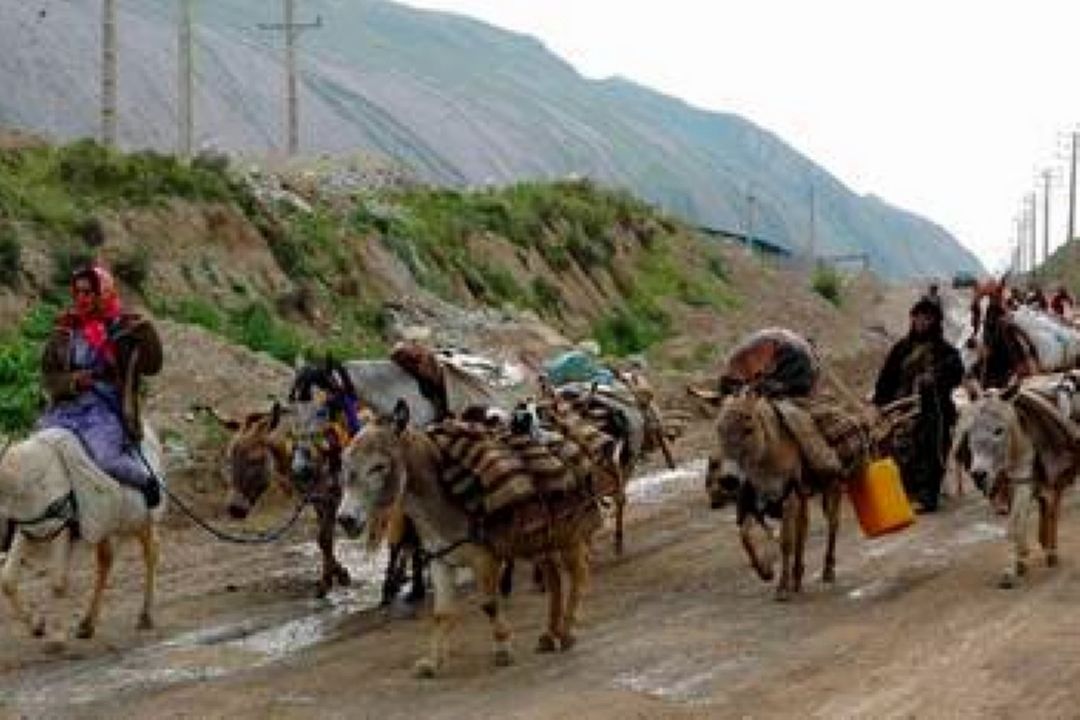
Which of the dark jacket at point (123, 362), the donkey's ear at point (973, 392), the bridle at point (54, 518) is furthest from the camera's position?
the donkey's ear at point (973, 392)

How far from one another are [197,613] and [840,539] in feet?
20.4

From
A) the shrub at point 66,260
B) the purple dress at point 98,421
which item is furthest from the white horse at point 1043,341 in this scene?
the shrub at point 66,260

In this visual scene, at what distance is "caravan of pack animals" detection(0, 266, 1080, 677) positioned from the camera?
1075 cm

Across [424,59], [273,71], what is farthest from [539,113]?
[273,71]

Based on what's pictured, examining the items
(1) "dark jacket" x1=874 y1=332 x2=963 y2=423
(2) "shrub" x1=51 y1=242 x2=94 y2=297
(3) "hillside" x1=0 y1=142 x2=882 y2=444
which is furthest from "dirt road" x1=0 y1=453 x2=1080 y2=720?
(2) "shrub" x1=51 y1=242 x2=94 y2=297

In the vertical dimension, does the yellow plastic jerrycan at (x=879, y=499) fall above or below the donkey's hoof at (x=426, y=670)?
above

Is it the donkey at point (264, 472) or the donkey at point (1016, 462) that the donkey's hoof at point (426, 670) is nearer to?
the donkey at point (264, 472)

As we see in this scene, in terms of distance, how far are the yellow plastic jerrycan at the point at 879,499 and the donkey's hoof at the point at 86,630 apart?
608 cm

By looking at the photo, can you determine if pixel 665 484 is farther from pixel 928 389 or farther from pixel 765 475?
pixel 765 475

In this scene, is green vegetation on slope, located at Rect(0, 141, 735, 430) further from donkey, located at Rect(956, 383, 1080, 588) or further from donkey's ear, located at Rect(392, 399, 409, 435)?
donkey, located at Rect(956, 383, 1080, 588)

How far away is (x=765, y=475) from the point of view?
13180 mm

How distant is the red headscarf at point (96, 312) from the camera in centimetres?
1238

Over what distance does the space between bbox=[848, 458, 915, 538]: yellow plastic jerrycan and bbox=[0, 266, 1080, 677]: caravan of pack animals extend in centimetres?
2

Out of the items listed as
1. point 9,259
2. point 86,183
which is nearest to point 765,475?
point 9,259
